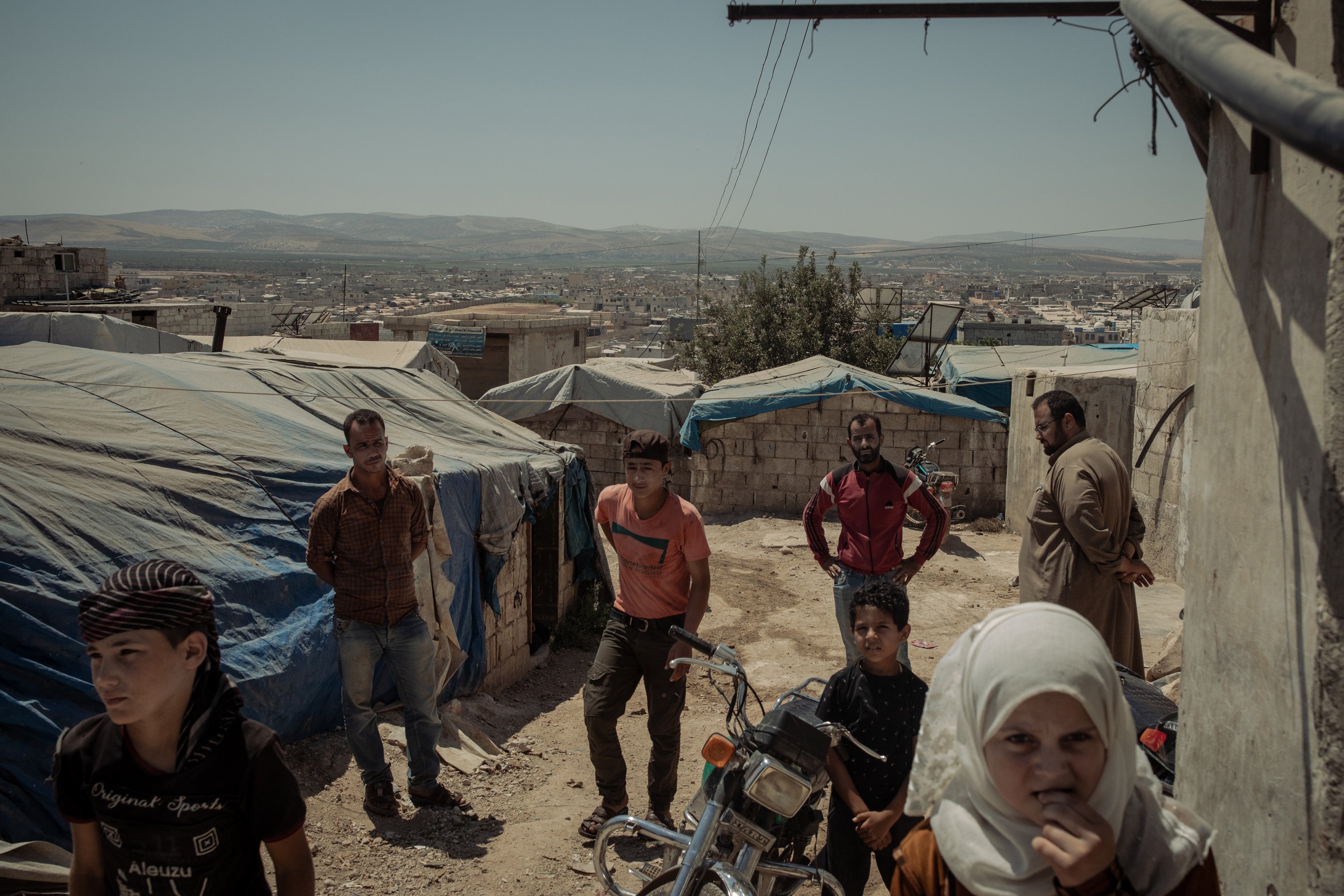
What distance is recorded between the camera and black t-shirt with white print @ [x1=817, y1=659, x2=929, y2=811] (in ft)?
9.39

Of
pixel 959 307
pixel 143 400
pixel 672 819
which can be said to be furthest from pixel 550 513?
pixel 959 307

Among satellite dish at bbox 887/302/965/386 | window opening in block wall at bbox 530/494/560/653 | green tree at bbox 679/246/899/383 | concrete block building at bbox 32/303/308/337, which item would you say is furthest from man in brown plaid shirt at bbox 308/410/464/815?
green tree at bbox 679/246/899/383

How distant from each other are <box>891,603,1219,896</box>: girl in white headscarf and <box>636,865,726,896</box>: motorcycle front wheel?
4.37 feet

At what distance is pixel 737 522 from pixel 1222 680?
11.3 m

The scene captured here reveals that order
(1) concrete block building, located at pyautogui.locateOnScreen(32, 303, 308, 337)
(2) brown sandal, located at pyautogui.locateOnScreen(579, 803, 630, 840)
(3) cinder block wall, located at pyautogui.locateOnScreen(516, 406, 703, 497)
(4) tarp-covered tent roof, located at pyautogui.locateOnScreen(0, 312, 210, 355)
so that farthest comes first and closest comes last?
(1) concrete block building, located at pyautogui.locateOnScreen(32, 303, 308, 337) < (3) cinder block wall, located at pyautogui.locateOnScreen(516, 406, 703, 497) < (4) tarp-covered tent roof, located at pyautogui.locateOnScreen(0, 312, 210, 355) < (2) brown sandal, located at pyautogui.locateOnScreen(579, 803, 630, 840)

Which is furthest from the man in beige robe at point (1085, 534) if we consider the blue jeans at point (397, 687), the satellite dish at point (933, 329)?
the satellite dish at point (933, 329)

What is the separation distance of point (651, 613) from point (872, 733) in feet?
4.63

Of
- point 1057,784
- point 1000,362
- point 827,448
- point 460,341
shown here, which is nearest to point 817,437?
point 827,448

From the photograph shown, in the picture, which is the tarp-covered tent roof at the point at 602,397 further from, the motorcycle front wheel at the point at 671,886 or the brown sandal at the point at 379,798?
the motorcycle front wheel at the point at 671,886

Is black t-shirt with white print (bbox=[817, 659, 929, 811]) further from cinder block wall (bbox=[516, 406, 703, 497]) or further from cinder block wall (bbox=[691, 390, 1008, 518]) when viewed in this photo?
cinder block wall (bbox=[516, 406, 703, 497])

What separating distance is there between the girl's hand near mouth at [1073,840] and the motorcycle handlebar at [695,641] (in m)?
1.90

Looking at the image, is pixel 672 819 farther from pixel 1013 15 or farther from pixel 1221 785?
pixel 1013 15

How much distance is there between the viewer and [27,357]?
5.92 metres

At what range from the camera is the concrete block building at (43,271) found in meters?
20.1
